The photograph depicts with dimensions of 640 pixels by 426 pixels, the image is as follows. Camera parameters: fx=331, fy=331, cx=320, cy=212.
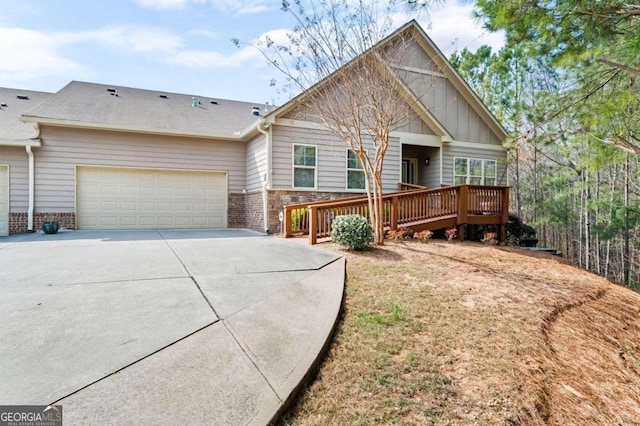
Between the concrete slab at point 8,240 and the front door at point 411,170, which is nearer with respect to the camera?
the concrete slab at point 8,240

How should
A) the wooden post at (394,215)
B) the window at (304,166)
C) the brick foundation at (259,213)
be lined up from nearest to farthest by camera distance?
the wooden post at (394,215) → the brick foundation at (259,213) → the window at (304,166)

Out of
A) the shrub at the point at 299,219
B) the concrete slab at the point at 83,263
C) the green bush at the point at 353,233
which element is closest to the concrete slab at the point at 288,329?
the concrete slab at the point at 83,263

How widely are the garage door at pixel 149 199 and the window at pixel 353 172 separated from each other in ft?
15.1

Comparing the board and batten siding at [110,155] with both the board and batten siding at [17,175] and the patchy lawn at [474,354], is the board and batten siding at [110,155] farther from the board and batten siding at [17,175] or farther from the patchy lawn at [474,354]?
the patchy lawn at [474,354]

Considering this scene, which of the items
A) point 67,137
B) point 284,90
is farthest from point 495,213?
point 67,137

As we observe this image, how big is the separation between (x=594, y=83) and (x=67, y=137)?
13273 millimetres

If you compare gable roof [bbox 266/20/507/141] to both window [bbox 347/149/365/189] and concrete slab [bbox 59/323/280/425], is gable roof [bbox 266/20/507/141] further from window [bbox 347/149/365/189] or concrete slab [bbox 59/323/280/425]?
concrete slab [bbox 59/323/280/425]

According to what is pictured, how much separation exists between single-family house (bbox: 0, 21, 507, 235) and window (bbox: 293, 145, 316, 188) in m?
0.03

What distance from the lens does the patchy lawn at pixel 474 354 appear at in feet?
7.55

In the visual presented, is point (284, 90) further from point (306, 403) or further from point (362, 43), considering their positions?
point (306, 403)

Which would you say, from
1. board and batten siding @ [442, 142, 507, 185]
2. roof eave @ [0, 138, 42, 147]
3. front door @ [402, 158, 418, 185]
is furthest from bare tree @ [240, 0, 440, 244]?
roof eave @ [0, 138, 42, 147]

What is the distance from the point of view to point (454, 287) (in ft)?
15.2

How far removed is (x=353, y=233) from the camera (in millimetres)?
6512

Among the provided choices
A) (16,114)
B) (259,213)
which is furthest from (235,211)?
(16,114)
